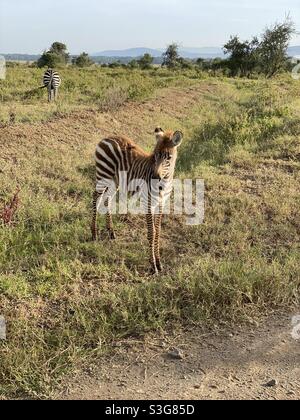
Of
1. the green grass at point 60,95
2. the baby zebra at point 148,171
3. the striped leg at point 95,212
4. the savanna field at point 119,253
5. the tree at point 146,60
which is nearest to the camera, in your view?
the savanna field at point 119,253

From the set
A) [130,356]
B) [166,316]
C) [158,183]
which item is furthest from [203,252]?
[130,356]

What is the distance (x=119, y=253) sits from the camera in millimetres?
5777

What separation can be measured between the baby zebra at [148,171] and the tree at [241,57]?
39420 millimetres

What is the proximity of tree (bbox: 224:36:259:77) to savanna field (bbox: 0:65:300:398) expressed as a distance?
114 ft

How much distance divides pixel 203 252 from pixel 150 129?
7.59m

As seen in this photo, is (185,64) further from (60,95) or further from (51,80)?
(51,80)

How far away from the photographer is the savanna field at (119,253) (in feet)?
13.6

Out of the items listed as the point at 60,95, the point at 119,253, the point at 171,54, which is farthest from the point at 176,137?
the point at 171,54

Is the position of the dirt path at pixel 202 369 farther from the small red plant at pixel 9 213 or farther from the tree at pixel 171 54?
the tree at pixel 171 54

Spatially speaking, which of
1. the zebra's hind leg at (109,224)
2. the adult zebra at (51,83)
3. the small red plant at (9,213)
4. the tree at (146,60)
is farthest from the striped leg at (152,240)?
the tree at (146,60)

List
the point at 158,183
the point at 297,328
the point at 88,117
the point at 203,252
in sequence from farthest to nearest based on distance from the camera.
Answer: the point at 88,117, the point at 203,252, the point at 158,183, the point at 297,328

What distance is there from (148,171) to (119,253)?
1.07 m

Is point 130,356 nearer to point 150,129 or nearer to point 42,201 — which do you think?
point 42,201

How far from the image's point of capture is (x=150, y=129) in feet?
42.2
